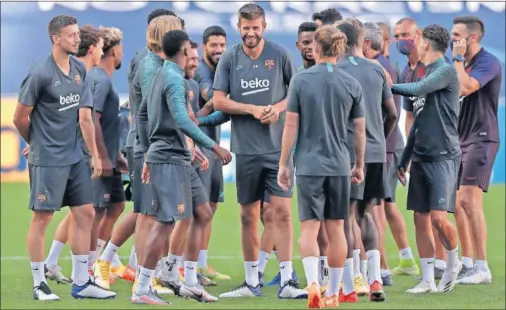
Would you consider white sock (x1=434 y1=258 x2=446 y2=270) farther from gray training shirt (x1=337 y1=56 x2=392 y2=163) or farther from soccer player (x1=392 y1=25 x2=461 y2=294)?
gray training shirt (x1=337 y1=56 x2=392 y2=163)

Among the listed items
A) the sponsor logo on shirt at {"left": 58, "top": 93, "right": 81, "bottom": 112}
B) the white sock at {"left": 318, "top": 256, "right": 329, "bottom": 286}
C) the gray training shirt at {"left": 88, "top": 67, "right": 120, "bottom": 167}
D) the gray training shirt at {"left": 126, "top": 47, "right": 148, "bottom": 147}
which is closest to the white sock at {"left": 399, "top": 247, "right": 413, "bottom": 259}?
the white sock at {"left": 318, "top": 256, "right": 329, "bottom": 286}

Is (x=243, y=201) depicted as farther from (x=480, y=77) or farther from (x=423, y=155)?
(x=480, y=77)

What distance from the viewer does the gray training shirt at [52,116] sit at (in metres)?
10.4

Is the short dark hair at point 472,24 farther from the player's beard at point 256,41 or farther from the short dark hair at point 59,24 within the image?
the short dark hair at point 59,24

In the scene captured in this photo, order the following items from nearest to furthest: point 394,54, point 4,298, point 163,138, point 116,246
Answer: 1. point 163,138
2. point 4,298
3. point 116,246
4. point 394,54

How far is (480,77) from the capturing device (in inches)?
481

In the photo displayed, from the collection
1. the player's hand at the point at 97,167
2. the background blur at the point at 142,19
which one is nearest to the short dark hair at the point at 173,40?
the player's hand at the point at 97,167

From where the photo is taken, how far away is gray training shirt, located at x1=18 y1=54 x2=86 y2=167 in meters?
10.4

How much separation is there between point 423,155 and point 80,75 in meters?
2.88

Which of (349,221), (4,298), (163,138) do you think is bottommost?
(4,298)

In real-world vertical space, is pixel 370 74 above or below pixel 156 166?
above

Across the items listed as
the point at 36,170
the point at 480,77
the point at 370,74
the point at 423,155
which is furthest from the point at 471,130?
the point at 36,170

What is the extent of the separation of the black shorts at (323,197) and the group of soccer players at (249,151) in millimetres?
10

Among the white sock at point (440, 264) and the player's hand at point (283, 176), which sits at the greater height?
the player's hand at point (283, 176)
